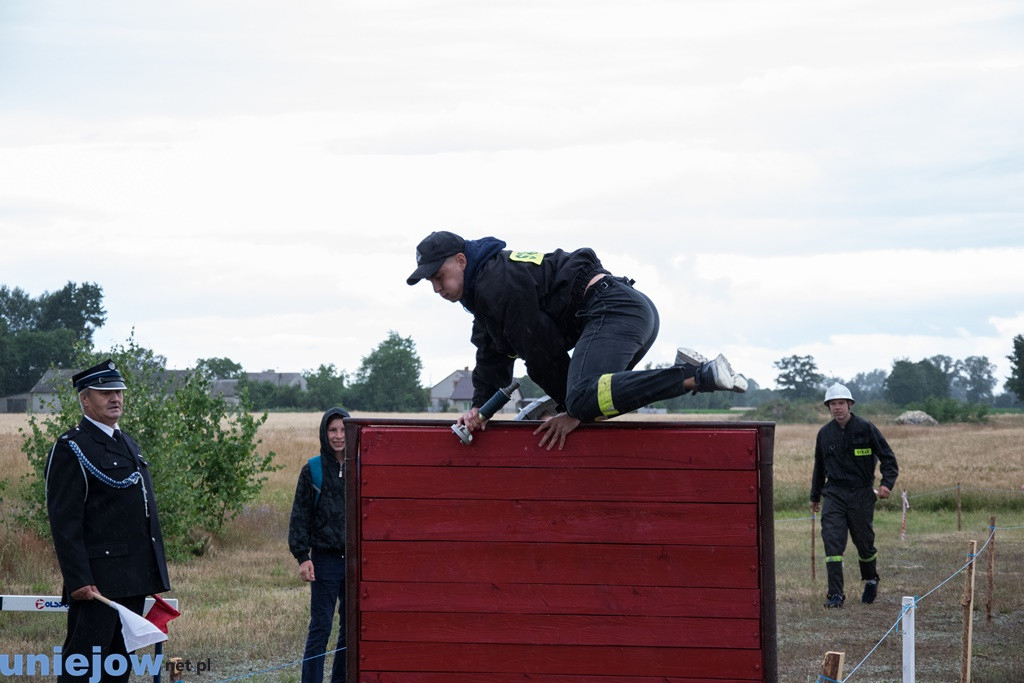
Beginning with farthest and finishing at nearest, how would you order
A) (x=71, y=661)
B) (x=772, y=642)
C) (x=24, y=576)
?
(x=24, y=576) → (x=71, y=661) → (x=772, y=642)

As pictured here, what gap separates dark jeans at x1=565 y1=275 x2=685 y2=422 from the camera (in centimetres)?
485

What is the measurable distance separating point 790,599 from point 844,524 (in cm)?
115

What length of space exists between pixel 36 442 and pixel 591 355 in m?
10.4

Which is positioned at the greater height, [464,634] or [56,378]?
[56,378]

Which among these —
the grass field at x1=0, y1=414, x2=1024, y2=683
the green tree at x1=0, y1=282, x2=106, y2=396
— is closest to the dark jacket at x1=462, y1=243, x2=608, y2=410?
the grass field at x1=0, y1=414, x2=1024, y2=683

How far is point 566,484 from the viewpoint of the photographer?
4883mm

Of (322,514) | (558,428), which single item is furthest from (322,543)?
(558,428)

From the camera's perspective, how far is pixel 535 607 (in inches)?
193

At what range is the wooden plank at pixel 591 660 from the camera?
15.9ft

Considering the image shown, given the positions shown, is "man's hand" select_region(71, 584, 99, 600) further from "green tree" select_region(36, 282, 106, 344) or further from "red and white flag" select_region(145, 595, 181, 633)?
"green tree" select_region(36, 282, 106, 344)

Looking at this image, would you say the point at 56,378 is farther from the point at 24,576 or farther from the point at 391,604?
the point at 391,604

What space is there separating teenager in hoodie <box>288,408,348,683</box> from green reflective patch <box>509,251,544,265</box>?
2.63 metres

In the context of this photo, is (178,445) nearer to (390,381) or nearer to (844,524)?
(844,524)

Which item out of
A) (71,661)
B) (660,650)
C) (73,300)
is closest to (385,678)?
(660,650)
